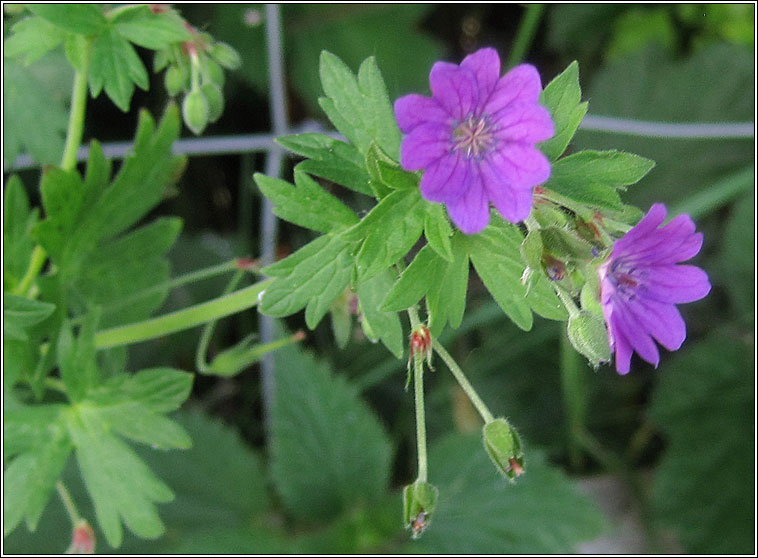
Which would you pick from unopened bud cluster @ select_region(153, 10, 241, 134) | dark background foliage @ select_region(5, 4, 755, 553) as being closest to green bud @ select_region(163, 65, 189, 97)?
unopened bud cluster @ select_region(153, 10, 241, 134)

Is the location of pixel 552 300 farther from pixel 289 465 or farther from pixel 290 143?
pixel 289 465

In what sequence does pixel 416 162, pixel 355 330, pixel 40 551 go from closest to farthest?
pixel 416 162
pixel 40 551
pixel 355 330

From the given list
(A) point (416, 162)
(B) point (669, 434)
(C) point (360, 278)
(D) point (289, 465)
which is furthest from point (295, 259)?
(B) point (669, 434)

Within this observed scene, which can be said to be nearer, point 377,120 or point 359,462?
point 377,120

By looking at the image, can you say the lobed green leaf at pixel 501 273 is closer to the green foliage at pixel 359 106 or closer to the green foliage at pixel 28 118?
the green foliage at pixel 359 106

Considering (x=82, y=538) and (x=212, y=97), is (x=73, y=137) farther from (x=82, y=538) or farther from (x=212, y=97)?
(x=82, y=538)

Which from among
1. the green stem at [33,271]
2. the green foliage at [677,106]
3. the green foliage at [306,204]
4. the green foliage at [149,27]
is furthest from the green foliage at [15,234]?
the green foliage at [677,106]
